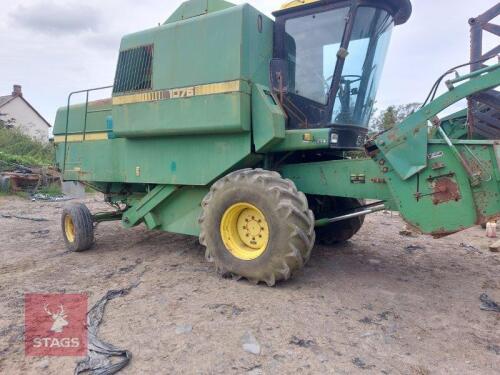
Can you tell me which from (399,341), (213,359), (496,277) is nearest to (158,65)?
(213,359)

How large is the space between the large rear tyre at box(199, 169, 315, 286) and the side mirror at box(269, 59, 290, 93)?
101 centimetres

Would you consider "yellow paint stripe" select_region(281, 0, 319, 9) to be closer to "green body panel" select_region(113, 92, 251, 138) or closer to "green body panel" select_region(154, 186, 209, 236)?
"green body panel" select_region(113, 92, 251, 138)

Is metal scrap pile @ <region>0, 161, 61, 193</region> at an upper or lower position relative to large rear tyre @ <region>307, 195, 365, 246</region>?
upper

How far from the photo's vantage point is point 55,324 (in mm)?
3252

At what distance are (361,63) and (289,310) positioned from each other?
2.70 m

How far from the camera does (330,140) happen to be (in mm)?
4211

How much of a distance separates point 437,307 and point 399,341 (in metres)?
0.85

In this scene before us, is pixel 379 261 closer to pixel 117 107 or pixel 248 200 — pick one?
pixel 248 200

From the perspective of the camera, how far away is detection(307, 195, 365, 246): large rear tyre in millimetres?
5230

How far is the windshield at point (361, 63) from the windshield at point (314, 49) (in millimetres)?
115

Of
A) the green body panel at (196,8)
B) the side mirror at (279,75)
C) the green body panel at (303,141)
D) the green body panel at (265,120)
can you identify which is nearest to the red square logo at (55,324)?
the green body panel at (265,120)

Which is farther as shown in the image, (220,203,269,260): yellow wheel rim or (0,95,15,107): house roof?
(0,95,15,107): house roof

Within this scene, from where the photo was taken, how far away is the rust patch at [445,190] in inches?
142

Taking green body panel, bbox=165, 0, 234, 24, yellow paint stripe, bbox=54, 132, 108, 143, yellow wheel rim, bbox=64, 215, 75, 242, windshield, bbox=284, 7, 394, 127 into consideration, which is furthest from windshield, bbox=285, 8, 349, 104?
yellow wheel rim, bbox=64, 215, 75, 242
